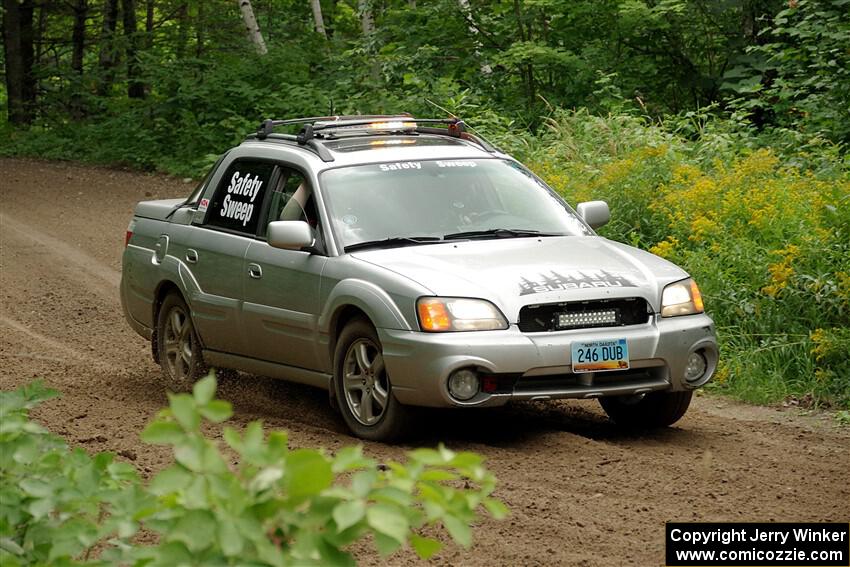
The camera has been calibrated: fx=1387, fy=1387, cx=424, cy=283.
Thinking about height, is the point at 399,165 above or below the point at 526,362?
above

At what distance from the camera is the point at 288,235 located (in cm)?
783

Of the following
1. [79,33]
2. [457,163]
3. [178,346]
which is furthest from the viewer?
[79,33]

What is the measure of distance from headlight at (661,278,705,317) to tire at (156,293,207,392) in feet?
10.7

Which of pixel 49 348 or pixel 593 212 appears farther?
pixel 49 348

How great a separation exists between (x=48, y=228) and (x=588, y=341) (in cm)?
1315

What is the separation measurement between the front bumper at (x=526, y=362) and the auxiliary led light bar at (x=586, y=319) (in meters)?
0.06

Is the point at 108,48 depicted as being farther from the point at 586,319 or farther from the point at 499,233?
the point at 586,319

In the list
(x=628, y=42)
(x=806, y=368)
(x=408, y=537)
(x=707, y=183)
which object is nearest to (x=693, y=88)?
(x=628, y=42)

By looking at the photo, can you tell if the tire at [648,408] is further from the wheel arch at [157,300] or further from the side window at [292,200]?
the wheel arch at [157,300]

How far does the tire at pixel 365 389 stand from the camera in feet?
24.3

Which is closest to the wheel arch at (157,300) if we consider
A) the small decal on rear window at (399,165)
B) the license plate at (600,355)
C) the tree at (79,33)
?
the small decal on rear window at (399,165)

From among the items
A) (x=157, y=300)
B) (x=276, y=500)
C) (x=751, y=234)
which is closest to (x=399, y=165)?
(x=157, y=300)

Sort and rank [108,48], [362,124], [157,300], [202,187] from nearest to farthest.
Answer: [362,124], [202,187], [157,300], [108,48]

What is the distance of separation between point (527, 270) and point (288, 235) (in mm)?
1391
